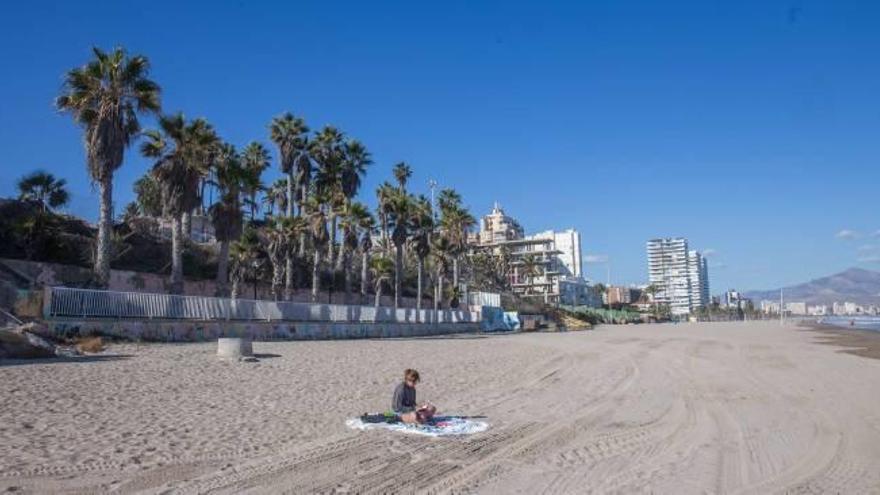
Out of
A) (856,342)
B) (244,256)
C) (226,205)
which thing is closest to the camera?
(226,205)

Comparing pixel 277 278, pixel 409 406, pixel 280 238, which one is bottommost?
pixel 409 406

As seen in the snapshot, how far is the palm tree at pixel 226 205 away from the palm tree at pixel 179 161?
201 cm

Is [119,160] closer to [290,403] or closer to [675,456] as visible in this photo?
[290,403]

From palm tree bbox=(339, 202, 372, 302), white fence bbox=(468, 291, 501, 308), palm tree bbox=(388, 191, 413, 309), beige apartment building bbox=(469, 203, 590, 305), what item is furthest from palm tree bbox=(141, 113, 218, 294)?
beige apartment building bbox=(469, 203, 590, 305)

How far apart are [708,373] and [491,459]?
43.6ft

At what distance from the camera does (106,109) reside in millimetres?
25531

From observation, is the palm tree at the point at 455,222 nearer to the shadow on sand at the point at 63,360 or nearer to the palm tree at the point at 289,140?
the palm tree at the point at 289,140

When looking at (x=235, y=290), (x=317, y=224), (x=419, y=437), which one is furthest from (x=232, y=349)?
(x=317, y=224)

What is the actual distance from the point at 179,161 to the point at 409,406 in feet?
74.2

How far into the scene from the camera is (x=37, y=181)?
125 feet

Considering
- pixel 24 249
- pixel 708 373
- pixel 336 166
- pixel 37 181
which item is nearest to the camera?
pixel 708 373

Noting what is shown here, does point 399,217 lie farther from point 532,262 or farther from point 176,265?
point 532,262

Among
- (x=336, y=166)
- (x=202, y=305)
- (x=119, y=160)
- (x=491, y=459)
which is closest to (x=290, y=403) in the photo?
(x=491, y=459)

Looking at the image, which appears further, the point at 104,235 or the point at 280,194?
the point at 280,194
